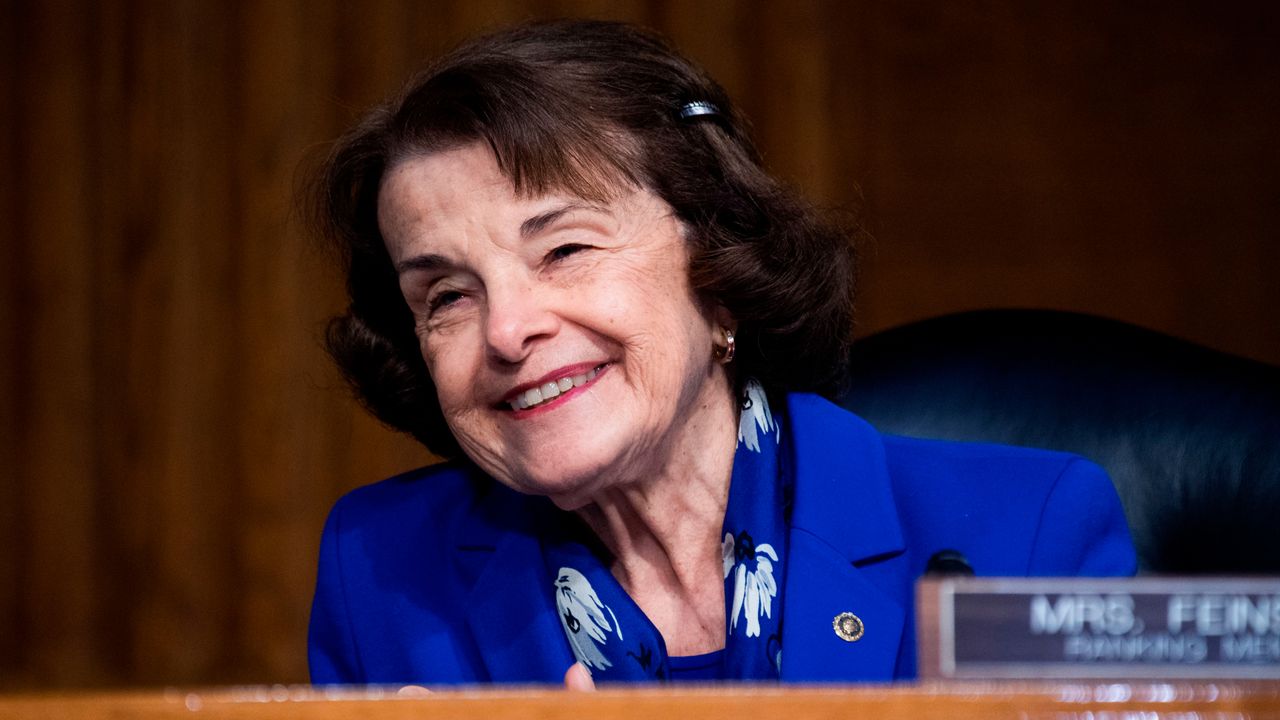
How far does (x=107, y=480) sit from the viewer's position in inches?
112

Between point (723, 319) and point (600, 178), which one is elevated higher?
point (600, 178)

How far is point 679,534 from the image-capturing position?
4.59ft

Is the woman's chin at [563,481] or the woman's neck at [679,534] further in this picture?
the woman's neck at [679,534]

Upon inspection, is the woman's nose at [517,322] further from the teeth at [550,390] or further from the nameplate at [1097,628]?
the nameplate at [1097,628]

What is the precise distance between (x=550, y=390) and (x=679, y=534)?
0.85 feet

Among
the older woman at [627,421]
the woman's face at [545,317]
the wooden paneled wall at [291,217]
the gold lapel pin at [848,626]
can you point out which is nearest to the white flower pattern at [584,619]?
the older woman at [627,421]

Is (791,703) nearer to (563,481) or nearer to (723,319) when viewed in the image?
(563,481)

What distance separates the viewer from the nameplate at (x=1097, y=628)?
65cm

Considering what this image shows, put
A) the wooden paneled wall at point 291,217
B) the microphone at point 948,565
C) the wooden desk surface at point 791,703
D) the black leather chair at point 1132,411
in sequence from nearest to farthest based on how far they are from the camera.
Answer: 1. the wooden desk surface at point 791,703
2. the microphone at point 948,565
3. the black leather chair at point 1132,411
4. the wooden paneled wall at point 291,217

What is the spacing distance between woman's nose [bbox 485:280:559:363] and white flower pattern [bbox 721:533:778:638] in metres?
0.31

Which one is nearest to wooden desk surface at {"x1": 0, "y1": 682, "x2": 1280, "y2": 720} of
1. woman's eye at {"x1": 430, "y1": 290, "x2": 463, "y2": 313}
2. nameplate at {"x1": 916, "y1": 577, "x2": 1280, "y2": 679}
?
nameplate at {"x1": 916, "y1": 577, "x2": 1280, "y2": 679}

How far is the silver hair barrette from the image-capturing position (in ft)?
4.53

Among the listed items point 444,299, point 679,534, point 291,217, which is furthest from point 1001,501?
point 291,217

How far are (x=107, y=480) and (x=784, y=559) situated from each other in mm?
2002
